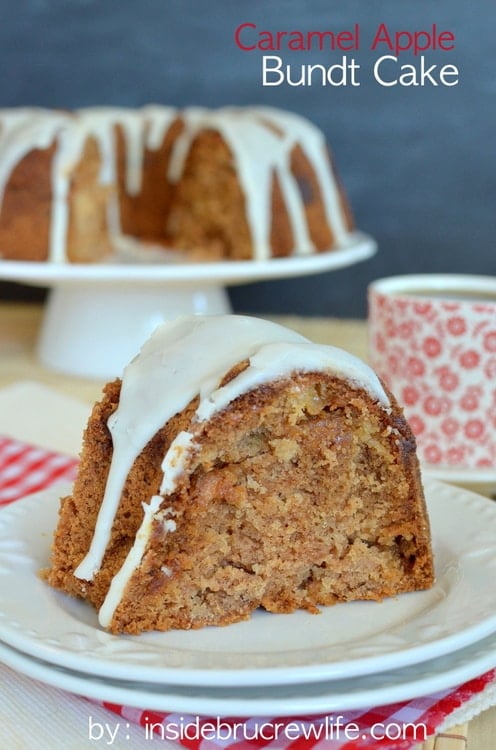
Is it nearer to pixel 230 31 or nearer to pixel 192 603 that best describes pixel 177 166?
pixel 230 31

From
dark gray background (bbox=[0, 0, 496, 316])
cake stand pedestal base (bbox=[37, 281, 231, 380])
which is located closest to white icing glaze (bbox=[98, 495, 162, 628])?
cake stand pedestal base (bbox=[37, 281, 231, 380])

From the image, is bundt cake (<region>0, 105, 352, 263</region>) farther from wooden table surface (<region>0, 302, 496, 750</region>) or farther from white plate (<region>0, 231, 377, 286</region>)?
wooden table surface (<region>0, 302, 496, 750</region>)

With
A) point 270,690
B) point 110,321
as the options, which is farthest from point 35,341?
point 270,690

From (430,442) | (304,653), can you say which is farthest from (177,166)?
(304,653)

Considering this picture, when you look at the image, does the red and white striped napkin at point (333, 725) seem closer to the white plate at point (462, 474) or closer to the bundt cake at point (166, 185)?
the white plate at point (462, 474)

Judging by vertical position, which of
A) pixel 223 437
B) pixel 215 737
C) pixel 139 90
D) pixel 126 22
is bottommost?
pixel 215 737

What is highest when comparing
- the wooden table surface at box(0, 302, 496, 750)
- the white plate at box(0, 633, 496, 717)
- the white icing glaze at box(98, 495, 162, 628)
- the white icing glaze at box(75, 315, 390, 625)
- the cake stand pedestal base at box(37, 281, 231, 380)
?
the white icing glaze at box(75, 315, 390, 625)
